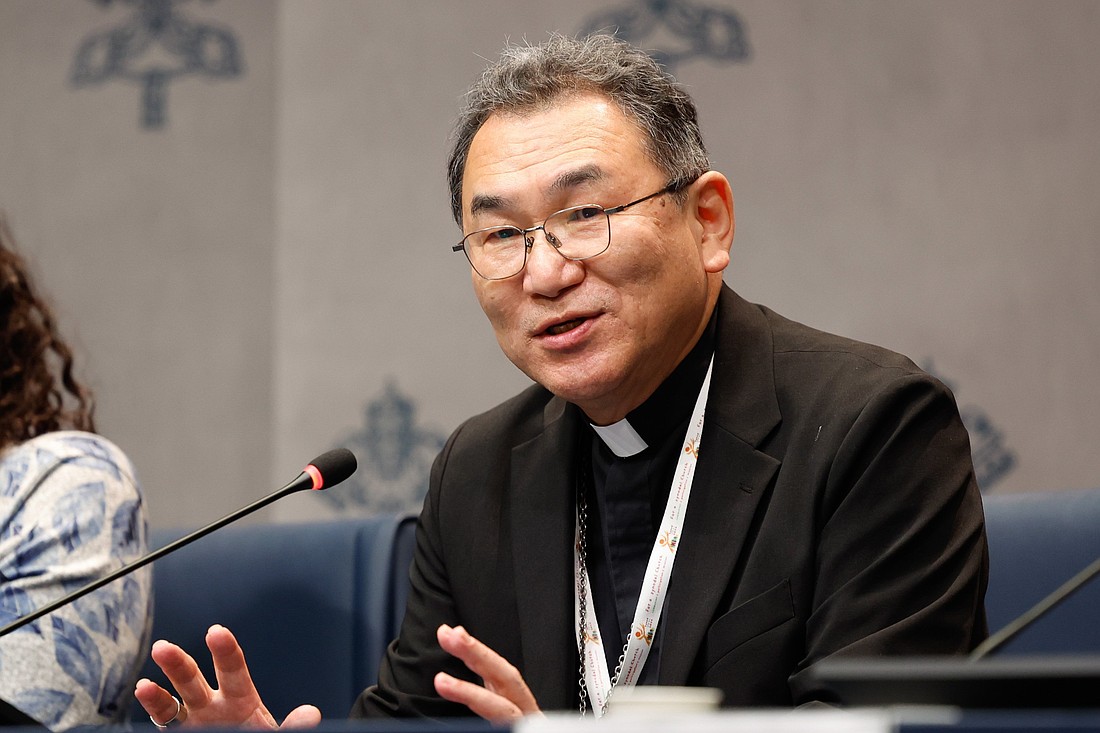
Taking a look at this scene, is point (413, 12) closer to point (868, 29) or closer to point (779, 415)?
point (868, 29)

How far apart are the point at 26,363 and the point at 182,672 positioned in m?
1.02

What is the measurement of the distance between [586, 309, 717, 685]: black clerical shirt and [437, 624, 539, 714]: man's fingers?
499 millimetres

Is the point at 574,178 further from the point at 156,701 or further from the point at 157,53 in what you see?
the point at 157,53

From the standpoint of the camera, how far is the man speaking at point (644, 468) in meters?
1.65

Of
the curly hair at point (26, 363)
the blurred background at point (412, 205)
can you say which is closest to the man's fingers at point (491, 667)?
the curly hair at point (26, 363)

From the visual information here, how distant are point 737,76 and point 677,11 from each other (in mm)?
233

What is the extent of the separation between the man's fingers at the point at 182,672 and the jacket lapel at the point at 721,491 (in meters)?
0.60

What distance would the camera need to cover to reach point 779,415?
1.81 meters

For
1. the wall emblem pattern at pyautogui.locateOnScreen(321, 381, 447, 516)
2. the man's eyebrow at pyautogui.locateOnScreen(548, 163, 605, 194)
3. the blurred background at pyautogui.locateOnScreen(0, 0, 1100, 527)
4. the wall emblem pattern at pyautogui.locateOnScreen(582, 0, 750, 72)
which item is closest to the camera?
the man's eyebrow at pyautogui.locateOnScreen(548, 163, 605, 194)

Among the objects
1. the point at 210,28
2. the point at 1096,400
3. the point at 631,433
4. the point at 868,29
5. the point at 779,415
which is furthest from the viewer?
the point at 210,28

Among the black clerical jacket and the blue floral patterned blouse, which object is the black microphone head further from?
the blue floral patterned blouse

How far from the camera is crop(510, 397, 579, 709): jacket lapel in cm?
184

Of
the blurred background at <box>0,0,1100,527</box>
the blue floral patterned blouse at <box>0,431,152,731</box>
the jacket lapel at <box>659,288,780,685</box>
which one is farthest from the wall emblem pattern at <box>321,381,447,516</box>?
the jacket lapel at <box>659,288,780,685</box>

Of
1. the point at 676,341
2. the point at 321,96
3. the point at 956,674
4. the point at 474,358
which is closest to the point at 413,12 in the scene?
the point at 321,96
